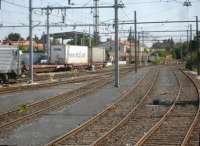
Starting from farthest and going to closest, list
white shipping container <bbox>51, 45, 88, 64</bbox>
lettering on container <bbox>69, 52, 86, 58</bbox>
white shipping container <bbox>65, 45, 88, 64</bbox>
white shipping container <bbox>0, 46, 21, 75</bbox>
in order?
lettering on container <bbox>69, 52, 86, 58</bbox>
white shipping container <bbox>65, 45, 88, 64</bbox>
white shipping container <bbox>51, 45, 88, 64</bbox>
white shipping container <bbox>0, 46, 21, 75</bbox>

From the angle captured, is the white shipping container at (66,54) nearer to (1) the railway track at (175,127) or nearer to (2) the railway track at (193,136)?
(1) the railway track at (175,127)

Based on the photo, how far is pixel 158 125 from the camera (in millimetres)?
17125

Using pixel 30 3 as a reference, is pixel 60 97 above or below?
below

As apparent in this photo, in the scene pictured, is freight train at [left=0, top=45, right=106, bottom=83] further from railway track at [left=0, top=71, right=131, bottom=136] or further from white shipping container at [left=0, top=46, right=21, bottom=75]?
railway track at [left=0, top=71, right=131, bottom=136]

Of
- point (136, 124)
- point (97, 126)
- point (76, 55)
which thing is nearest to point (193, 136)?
point (136, 124)

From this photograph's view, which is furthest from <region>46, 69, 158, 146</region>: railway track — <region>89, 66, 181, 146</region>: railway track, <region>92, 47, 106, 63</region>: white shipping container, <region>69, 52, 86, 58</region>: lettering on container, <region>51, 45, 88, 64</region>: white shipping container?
<region>92, 47, 106, 63</region>: white shipping container

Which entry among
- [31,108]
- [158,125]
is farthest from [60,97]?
[158,125]

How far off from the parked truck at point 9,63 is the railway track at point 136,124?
1595 cm

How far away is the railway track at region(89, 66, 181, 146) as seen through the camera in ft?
46.4

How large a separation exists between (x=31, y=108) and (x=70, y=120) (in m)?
4.65

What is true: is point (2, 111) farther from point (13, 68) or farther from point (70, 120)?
point (13, 68)

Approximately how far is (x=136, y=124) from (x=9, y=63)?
2425 cm

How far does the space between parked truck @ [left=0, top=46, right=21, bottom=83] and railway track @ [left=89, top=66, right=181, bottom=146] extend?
52.3ft

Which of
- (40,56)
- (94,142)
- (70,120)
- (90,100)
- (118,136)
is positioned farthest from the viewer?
(40,56)
